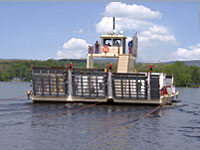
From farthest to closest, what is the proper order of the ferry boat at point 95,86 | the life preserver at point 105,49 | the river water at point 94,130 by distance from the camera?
1. the life preserver at point 105,49
2. the ferry boat at point 95,86
3. the river water at point 94,130

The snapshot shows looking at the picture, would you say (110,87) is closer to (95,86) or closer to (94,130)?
(95,86)

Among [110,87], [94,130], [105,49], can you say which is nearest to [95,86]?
[110,87]

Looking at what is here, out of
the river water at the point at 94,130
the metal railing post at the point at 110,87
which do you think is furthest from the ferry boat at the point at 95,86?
the river water at the point at 94,130

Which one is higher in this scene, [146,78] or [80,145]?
[146,78]

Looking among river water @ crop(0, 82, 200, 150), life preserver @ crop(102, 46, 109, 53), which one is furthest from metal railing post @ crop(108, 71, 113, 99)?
life preserver @ crop(102, 46, 109, 53)

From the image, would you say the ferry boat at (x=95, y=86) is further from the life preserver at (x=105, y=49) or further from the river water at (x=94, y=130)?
the life preserver at (x=105, y=49)

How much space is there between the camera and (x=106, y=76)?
121ft

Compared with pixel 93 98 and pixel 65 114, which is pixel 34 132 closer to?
pixel 65 114

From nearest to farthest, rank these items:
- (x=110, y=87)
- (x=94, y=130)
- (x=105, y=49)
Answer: (x=94, y=130), (x=110, y=87), (x=105, y=49)

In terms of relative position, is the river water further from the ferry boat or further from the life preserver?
the life preserver

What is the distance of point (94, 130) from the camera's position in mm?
22922

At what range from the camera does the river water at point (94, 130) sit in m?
19.1

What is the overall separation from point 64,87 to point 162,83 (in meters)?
9.96

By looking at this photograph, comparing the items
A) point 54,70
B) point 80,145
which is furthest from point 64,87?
point 80,145
